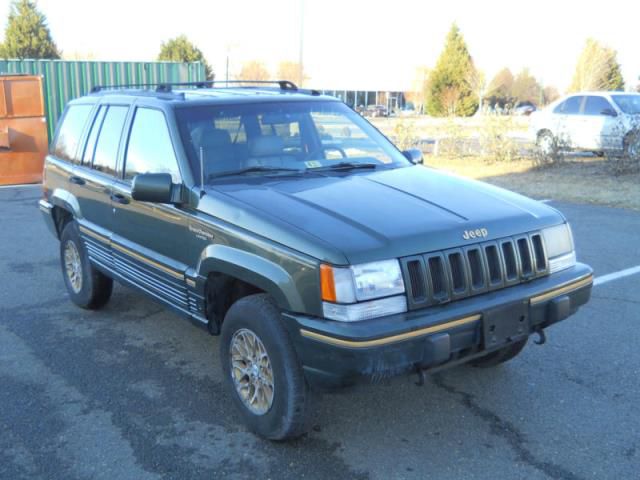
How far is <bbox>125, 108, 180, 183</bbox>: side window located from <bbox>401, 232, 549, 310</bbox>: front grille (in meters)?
1.70

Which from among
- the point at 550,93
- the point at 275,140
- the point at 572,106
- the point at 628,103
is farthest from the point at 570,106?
the point at 550,93

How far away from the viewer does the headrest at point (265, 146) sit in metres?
4.27

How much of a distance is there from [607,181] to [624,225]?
170 inches

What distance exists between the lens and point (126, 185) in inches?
183

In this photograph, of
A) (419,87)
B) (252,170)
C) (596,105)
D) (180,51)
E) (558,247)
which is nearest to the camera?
(558,247)

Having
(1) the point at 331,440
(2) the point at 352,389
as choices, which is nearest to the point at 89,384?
(1) the point at 331,440

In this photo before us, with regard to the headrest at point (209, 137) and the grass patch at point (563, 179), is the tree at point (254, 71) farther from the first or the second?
the headrest at point (209, 137)

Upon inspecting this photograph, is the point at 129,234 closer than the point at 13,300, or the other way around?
the point at 129,234

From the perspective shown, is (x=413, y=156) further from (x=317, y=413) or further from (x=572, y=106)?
(x=572, y=106)

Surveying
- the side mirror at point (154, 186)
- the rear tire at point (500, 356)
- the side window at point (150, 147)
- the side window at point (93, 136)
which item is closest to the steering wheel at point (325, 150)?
the side window at point (150, 147)

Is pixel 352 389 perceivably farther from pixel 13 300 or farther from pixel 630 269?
pixel 630 269

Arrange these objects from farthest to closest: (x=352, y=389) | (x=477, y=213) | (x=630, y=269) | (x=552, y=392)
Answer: (x=630, y=269)
(x=552, y=392)
(x=477, y=213)
(x=352, y=389)

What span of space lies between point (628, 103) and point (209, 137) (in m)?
13.9

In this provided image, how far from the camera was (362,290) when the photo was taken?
120 inches
